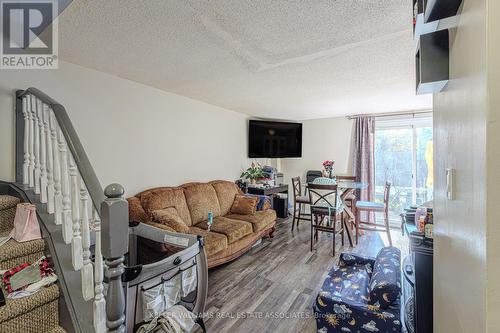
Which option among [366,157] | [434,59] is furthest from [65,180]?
[366,157]

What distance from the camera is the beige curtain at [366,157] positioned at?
455 centimetres

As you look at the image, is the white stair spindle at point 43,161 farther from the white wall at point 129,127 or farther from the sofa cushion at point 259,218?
the sofa cushion at point 259,218

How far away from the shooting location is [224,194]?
3811mm

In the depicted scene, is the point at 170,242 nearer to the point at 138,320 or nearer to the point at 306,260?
the point at 138,320

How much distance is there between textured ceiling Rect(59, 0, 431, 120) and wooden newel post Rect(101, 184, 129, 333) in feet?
4.06

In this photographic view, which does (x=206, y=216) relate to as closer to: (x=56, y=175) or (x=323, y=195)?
(x=323, y=195)

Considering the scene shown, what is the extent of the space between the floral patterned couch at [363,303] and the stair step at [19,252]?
6.16 ft

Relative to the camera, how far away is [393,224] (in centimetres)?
449

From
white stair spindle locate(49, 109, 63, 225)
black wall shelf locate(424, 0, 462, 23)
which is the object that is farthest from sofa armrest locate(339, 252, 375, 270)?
white stair spindle locate(49, 109, 63, 225)

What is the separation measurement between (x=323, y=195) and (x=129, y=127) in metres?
2.79

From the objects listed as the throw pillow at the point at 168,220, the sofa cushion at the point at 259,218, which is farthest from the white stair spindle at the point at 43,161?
the sofa cushion at the point at 259,218

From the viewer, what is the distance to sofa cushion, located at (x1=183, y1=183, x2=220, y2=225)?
3.23 meters

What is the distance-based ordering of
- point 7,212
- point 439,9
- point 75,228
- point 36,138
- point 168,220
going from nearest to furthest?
point 439,9 < point 75,228 < point 7,212 < point 36,138 < point 168,220

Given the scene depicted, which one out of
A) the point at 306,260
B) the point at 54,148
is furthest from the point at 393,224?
the point at 54,148
